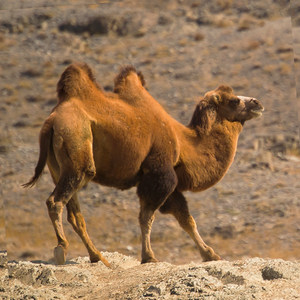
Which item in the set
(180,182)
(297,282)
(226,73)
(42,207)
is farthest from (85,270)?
(226,73)

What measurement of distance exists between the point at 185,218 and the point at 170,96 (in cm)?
405

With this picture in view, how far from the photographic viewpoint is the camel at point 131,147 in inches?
274

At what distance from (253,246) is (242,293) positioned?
15.4 feet

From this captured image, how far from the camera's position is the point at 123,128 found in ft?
23.6

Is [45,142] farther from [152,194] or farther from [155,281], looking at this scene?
[155,281]

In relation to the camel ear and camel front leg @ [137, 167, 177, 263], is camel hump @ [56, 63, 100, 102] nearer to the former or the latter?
camel front leg @ [137, 167, 177, 263]

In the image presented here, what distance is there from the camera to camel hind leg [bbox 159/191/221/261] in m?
7.36

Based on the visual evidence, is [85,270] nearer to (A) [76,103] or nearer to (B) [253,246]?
(A) [76,103]

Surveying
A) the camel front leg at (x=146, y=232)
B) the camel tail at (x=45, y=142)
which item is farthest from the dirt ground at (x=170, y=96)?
the camel tail at (x=45, y=142)

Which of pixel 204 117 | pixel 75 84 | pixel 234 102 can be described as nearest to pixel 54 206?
pixel 75 84

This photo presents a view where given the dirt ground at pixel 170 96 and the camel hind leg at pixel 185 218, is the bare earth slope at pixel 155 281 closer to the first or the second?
the camel hind leg at pixel 185 218

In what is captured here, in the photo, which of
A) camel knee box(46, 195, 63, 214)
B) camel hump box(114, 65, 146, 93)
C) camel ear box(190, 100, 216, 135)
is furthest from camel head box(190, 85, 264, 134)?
camel knee box(46, 195, 63, 214)

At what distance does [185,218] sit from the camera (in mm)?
7492

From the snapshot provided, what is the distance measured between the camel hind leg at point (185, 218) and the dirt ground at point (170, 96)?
8.86 ft
